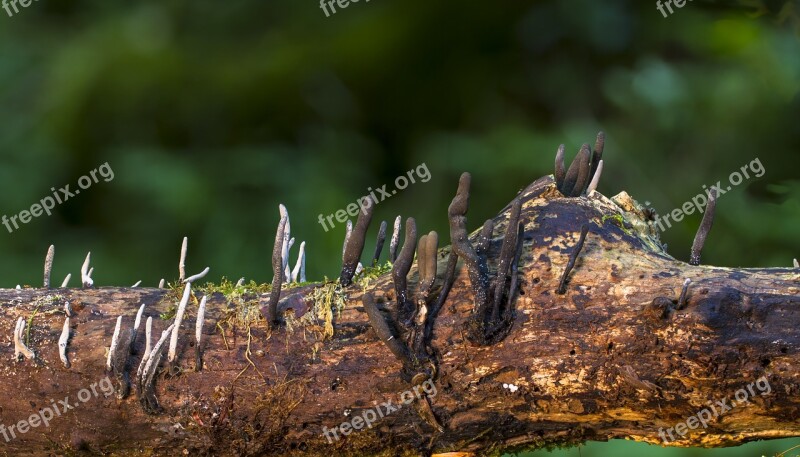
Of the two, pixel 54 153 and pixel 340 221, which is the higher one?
pixel 54 153

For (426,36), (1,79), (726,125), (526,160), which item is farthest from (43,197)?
(726,125)

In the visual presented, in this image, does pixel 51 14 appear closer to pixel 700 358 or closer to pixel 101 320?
pixel 101 320

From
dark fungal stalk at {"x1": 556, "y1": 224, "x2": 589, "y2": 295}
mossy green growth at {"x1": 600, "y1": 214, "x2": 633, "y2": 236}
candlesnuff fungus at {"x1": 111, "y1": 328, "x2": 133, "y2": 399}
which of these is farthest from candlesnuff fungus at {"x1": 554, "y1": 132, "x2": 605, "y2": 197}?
candlesnuff fungus at {"x1": 111, "y1": 328, "x2": 133, "y2": 399}

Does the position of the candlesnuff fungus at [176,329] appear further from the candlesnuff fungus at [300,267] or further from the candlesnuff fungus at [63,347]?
the candlesnuff fungus at [300,267]

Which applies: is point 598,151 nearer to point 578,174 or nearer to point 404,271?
point 578,174

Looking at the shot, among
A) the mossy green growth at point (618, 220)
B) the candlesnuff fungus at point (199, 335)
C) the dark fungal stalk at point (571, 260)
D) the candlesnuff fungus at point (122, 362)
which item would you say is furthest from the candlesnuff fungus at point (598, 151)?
the candlesnuff fungus at point (122, 362)
